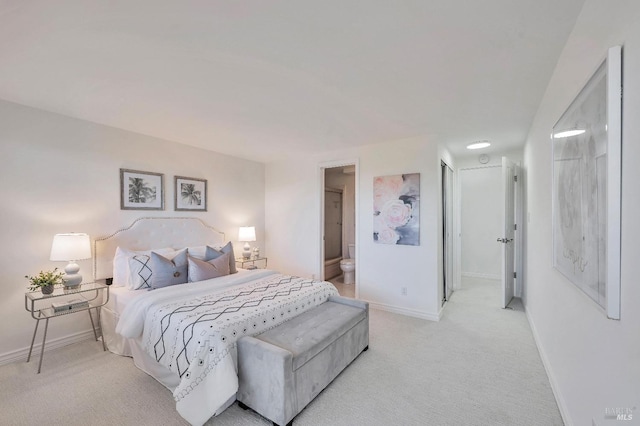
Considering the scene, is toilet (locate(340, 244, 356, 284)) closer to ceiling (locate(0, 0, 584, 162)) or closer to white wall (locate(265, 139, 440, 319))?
white wall (locate(265, 139, 440, 319))

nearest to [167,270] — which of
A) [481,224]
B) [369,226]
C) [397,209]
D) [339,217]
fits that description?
[369,226]

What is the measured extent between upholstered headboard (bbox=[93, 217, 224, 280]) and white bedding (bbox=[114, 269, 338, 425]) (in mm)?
652

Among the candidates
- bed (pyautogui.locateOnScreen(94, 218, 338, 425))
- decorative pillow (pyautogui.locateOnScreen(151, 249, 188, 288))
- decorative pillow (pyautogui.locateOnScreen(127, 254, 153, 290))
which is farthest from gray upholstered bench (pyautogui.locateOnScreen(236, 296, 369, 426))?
decorative pillow (pyautogui.locateOnScreen(127, 254, 153, 290))

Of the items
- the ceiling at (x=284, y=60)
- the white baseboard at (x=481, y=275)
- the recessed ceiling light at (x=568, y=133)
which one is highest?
the ceiling at (x=284, y=60)

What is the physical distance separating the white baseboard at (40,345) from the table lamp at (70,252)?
66 centimetres

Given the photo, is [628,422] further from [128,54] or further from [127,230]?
[127,230]

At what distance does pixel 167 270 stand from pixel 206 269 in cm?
38

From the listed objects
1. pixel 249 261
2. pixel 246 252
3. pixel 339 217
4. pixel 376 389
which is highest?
pixel 339 217

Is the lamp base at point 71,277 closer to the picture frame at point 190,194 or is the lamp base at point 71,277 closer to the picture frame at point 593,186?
the picture frame at point 190,194

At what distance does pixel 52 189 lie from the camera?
281 cm

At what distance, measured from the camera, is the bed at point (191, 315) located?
1748mm

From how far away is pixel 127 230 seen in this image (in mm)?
3309

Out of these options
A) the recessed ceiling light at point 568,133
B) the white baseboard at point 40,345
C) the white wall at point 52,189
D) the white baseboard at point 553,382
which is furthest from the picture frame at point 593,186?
the white baseboard at point 40,345

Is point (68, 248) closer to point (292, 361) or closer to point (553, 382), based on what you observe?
point (292, 361)
